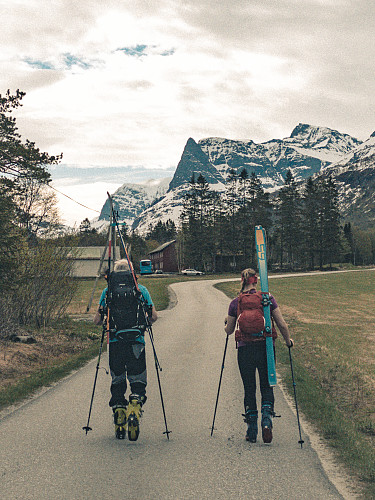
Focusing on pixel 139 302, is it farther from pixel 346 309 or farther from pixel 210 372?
pixel 346 309

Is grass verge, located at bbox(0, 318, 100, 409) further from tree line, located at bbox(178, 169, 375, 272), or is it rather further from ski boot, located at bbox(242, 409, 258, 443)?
tree line, located at bbox(178, 169, 375, 272)

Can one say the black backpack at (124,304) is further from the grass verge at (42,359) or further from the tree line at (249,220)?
the tree line at (249,220)

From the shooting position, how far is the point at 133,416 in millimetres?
5855

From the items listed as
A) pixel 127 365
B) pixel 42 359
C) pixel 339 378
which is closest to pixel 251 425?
pixel 127 365

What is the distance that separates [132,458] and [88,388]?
12.8ft

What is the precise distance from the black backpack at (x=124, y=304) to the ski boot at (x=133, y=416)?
0.92 meters

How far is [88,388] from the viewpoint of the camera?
8.89 metres

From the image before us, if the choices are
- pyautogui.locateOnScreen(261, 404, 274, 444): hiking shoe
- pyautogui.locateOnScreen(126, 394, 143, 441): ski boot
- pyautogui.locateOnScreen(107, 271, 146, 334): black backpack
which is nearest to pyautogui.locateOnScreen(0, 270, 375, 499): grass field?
pyautogui.locateOnScreen(261, 404, 274, 444): hiking shoe

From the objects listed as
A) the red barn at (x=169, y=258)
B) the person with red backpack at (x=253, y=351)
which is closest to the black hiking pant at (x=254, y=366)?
the person with red backpack at (x=253, y=351)

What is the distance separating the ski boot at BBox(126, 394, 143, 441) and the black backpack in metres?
0.92

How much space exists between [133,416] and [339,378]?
21.2 feet

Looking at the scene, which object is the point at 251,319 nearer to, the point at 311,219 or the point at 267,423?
the point at 267,423

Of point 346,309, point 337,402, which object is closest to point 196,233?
point 346,309

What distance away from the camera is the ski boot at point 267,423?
571 centimetres
